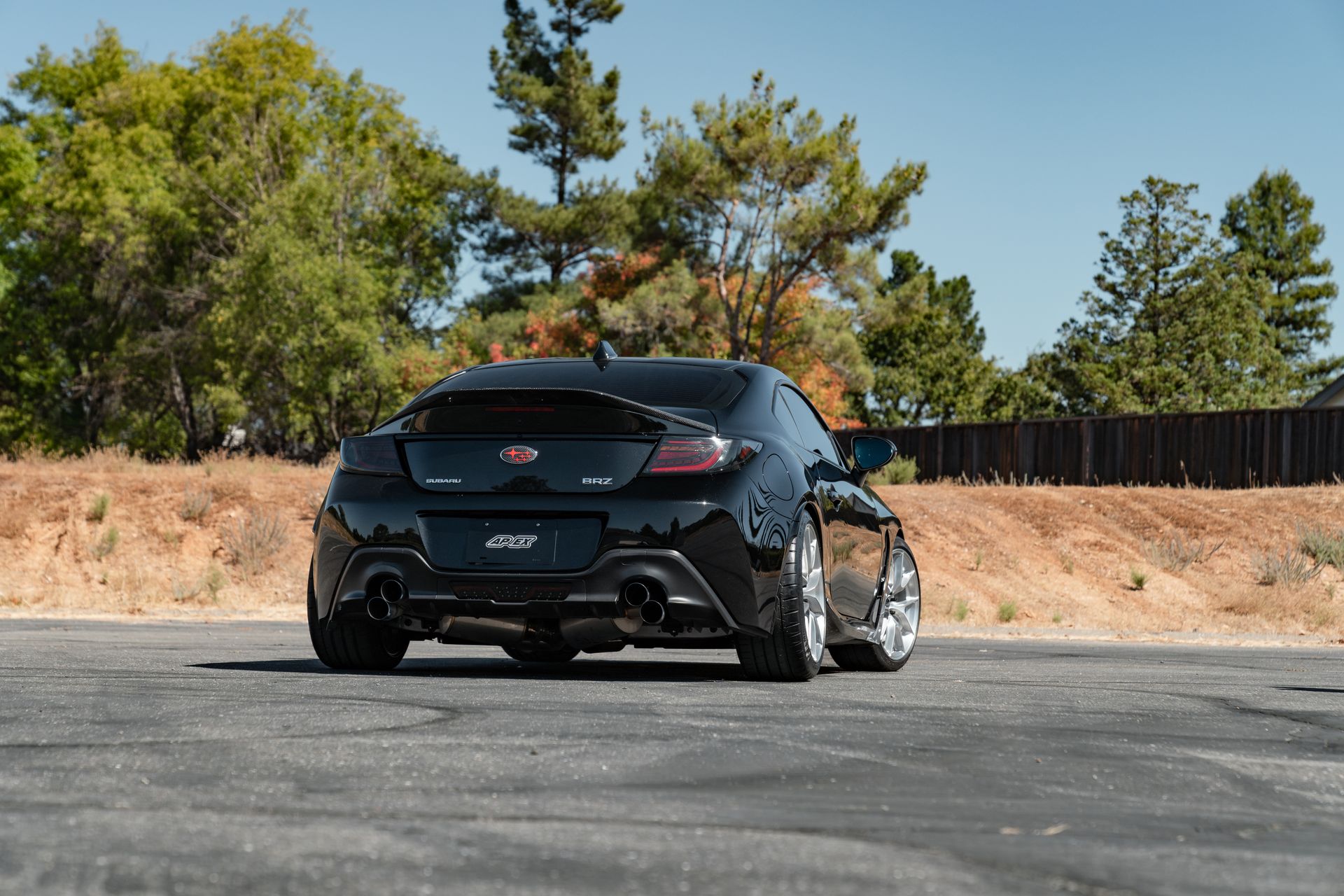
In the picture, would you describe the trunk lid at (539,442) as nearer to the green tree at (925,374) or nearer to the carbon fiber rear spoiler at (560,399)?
the carbon fiber rear spoiler at (560,399)

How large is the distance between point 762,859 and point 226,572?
2086cm

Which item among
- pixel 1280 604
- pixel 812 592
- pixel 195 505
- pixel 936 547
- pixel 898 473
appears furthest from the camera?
pixel 898 473

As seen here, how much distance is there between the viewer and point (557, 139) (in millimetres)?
55875

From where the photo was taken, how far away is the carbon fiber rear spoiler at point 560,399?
7.12 m

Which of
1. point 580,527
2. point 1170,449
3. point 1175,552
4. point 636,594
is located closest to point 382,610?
point 580,527

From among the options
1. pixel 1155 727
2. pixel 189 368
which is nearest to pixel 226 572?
pixel 1155 727

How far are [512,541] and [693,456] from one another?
0.85 meters

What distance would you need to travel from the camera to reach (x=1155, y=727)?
5805mm

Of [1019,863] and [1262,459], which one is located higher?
[1262,459]

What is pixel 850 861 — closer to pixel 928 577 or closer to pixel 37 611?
pixel 37 611

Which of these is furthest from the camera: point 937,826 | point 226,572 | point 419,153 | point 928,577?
point 419,153

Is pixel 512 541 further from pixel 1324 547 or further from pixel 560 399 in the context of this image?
pixel 1324 547

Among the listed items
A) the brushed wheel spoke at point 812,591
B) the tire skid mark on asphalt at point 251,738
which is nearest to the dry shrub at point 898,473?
the brushed wheel spoke at point 812,591

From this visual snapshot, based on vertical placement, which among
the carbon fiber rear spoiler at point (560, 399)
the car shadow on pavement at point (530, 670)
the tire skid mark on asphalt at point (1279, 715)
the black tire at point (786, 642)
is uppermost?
the carbon fiber rear spoiler at point (560, 399)
